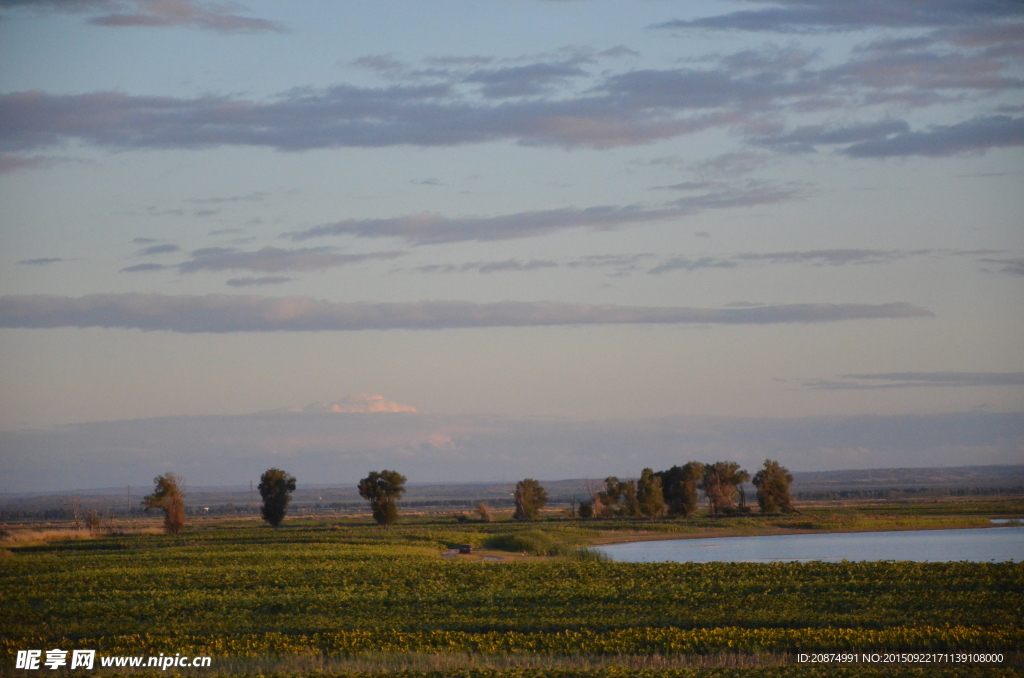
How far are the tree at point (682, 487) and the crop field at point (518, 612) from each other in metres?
56.2

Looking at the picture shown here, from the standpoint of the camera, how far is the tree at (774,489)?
340ft

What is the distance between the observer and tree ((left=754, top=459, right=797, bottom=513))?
10356 cm

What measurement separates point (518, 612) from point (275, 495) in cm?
6420

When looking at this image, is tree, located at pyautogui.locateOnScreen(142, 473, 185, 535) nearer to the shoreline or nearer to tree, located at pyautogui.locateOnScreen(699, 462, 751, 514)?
the shoreline

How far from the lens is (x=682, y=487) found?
3954 inches

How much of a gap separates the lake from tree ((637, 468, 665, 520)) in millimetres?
23784

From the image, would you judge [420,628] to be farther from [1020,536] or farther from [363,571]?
[1020,536]

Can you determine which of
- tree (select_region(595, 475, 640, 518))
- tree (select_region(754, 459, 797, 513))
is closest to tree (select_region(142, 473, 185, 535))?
tree (select_region(595, 475, 640, 518))

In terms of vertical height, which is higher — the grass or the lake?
the grass

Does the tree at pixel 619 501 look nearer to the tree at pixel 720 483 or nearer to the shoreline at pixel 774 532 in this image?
the tree at pixel 720 483

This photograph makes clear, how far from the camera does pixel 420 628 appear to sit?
28.2m

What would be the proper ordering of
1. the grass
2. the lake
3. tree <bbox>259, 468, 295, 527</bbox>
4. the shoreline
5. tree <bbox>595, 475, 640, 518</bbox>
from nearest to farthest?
the grass < the lake < the shoreline < tree <bbox>259, 468, 295, 527</bbox> < tree <bbox>595, 475, 640, 518</bbox>

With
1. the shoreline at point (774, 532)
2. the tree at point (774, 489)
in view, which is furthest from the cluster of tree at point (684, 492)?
the shoreline at point (774, 532)

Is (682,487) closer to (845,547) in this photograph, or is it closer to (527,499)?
(527,499)
